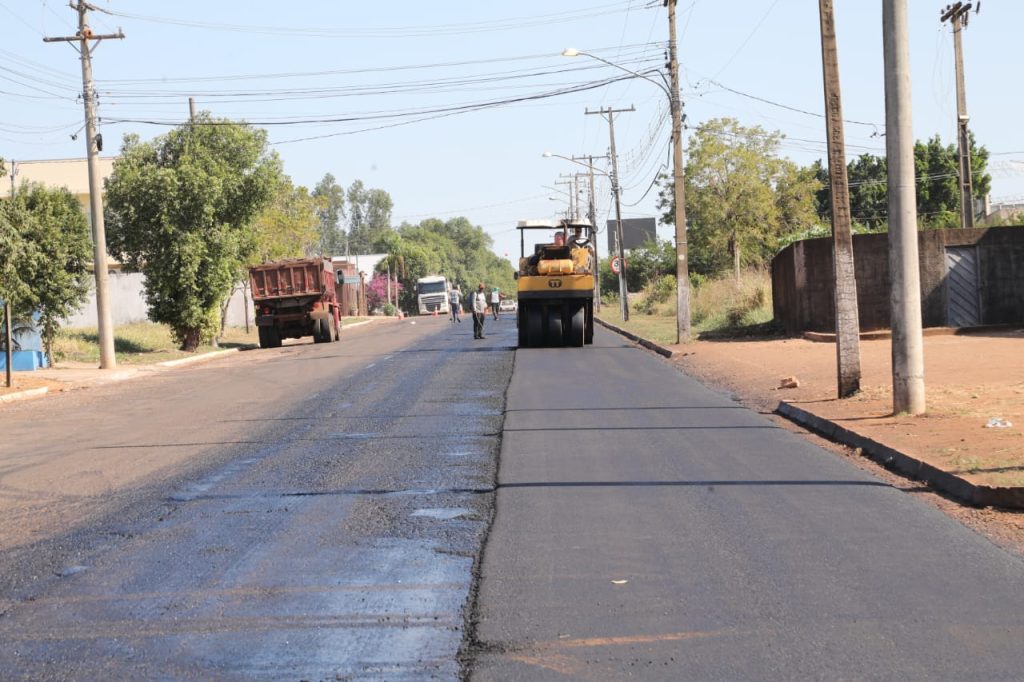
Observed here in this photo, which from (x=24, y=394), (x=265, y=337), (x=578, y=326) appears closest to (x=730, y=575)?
(x=24, y=394)

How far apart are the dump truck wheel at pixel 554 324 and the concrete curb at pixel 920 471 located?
56.0 ft

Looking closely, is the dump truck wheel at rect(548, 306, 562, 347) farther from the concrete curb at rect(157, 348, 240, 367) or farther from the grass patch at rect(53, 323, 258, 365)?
the grass patch at rect(53, 323, 258, 365)

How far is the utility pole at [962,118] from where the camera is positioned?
3634cm

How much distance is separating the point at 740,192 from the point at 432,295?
34779mm

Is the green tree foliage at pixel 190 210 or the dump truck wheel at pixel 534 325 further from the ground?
the green tree foliage at pixel 190 210

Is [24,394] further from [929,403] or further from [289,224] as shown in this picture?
[289,224]

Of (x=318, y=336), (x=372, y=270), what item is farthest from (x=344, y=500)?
(x=372, y=270)

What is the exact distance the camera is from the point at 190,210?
120 ft

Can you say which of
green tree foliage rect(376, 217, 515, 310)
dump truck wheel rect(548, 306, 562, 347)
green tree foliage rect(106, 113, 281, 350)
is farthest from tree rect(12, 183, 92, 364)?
green tree foliage rect(376, 217, 515, 310)

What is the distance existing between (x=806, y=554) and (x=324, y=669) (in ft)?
10.7

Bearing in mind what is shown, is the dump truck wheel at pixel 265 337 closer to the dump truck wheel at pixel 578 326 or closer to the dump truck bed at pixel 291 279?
the dump truck bed at pixel 291 279

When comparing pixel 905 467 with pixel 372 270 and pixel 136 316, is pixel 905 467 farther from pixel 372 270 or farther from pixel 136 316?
pixel 372 270

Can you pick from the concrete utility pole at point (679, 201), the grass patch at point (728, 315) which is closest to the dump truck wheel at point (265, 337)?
the grass patch at point (728, 315)

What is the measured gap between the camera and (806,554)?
7.06 m
